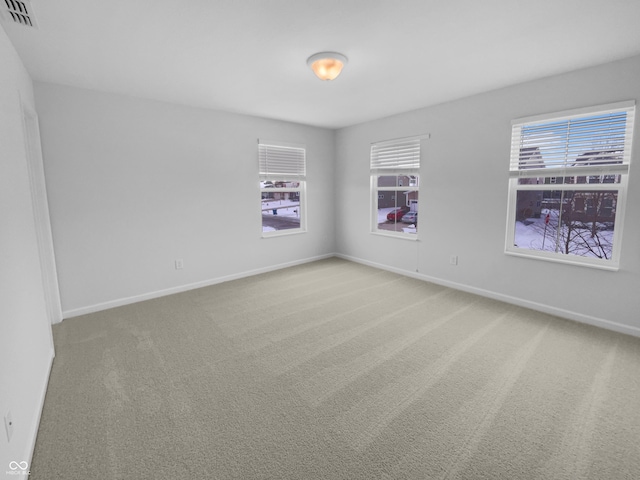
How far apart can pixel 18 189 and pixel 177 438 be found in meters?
1.89

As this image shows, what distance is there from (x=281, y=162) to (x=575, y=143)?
12.4ft

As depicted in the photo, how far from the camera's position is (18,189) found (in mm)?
2000

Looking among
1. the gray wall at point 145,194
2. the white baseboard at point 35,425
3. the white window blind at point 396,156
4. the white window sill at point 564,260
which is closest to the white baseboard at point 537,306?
the white window sill at point 564,260

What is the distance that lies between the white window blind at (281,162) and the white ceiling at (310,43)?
4.41 feet

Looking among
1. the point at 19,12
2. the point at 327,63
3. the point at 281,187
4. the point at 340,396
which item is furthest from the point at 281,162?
the point at 340,396

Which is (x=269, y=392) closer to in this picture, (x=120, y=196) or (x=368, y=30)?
(x=368, y=30)

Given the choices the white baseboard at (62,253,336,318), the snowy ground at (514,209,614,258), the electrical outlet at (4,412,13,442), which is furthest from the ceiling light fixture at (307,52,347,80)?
the white baseboard at (62,253,336,318)

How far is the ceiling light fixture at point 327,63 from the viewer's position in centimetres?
249

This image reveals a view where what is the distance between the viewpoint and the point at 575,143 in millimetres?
3033

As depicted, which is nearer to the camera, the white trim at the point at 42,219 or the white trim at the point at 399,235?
the white trim at the point at 42,219

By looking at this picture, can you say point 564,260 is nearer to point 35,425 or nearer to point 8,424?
point 8,424

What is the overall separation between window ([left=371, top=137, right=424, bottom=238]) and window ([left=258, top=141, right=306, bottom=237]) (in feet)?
4.15

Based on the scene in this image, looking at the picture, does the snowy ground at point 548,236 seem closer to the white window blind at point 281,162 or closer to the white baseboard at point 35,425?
the white window blind at point 281,162
